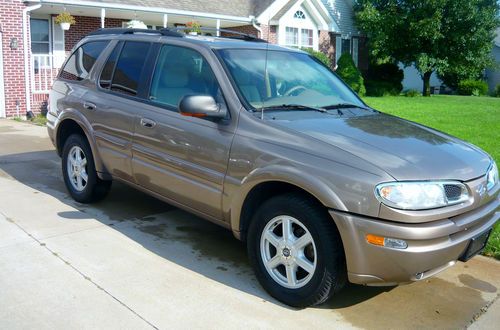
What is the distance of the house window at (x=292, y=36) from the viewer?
22.2m

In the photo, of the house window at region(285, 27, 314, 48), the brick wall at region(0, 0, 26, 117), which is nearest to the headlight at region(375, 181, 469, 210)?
the brick wall at region(0, 0, 26, 117)

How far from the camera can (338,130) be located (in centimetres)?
375

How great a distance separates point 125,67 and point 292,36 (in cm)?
1825

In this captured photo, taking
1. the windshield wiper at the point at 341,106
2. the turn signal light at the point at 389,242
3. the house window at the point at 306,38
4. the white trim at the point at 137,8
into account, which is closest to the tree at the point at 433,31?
the house window at the point at 306,38

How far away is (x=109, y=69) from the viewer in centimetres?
537

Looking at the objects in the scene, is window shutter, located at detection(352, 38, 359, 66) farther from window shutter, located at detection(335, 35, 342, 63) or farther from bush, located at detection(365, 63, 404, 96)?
window shutter, located at detection(335, 35, 342, 63)

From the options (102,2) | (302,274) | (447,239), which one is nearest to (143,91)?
(302,274)

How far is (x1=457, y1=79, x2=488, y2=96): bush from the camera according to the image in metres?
29.2

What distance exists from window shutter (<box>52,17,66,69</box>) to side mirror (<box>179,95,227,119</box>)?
43.7 feet

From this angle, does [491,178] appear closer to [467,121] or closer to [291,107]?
[291,107]

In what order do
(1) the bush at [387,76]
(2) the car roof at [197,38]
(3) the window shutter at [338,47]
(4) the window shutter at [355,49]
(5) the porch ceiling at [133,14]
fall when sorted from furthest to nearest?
(4) the window shutter at [355,49]
(1) the bush at [387,76]
(3) the window shutter at [338,47]
(5) the porch ceiling at [133,14]
(2) the car roof at [197,38]

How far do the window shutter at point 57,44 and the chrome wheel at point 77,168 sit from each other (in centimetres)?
1105

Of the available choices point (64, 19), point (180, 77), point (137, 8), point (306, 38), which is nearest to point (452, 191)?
point (180, 77)

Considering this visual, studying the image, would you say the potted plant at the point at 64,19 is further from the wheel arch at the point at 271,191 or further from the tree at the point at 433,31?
the tree at the point at 433,31
